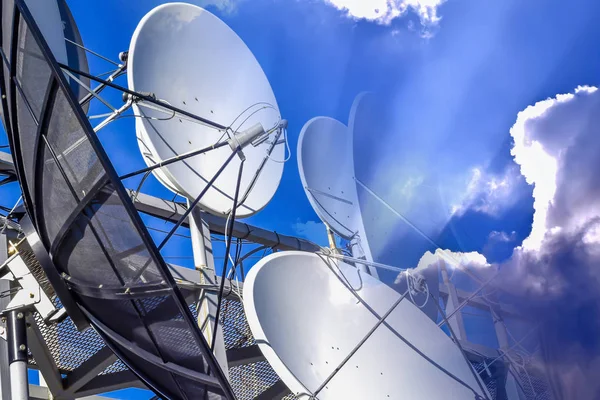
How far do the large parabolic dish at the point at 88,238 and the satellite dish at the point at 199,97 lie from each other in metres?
2.00

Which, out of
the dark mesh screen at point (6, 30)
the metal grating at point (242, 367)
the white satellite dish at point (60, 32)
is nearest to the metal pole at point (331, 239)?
the metal grating at point (242, 367)

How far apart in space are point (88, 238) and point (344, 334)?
3.56 metres

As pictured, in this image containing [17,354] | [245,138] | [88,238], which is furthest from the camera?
[245,138]

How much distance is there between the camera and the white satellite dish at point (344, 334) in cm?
752

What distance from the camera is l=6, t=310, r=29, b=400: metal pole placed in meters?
6.39

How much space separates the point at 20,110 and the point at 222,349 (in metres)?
3.24

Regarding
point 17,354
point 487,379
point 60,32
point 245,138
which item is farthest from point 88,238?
point 487,379

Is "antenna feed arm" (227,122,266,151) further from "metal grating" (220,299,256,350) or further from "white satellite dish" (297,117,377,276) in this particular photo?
"metal grating" (220,299,256,350)

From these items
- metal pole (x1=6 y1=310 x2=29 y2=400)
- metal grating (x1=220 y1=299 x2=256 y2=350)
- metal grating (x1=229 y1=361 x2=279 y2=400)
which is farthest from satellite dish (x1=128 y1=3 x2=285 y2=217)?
metal grating (x1=229 y1=361 x2=279 y2=400)

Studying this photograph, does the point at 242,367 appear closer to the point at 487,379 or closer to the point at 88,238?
the point at 487,379

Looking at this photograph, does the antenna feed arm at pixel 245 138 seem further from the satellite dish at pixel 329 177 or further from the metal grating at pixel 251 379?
the metal grating at pixel 251 379

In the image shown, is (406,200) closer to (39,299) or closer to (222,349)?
(222,349)

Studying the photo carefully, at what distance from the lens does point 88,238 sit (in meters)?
5.94

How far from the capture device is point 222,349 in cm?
805
